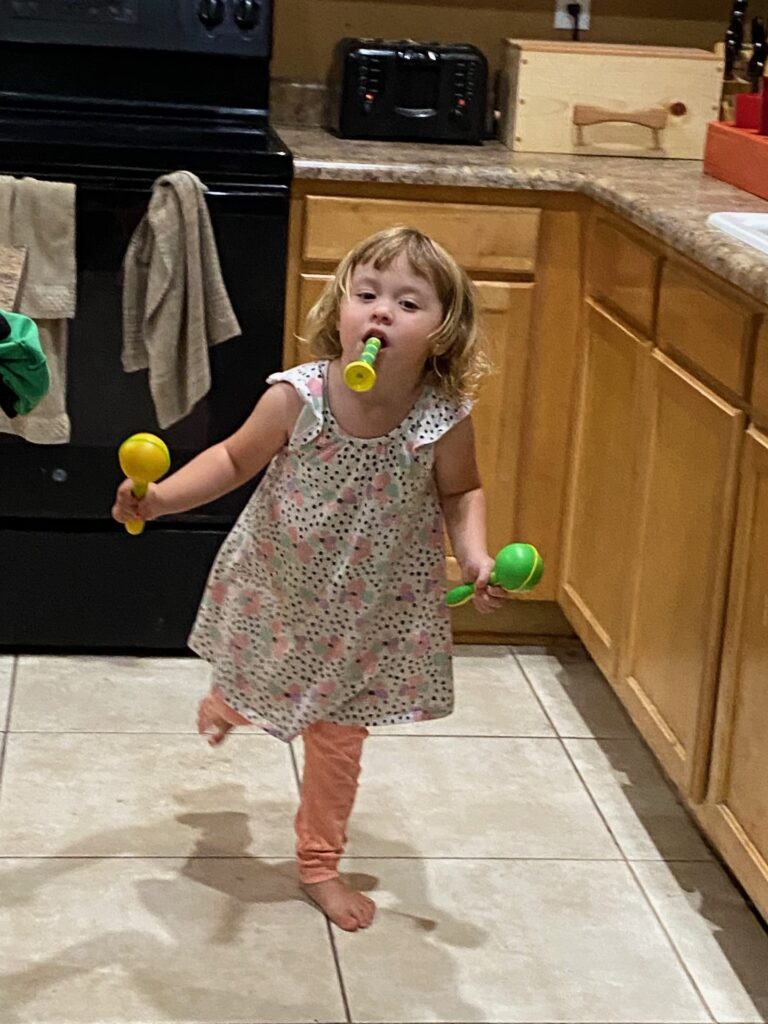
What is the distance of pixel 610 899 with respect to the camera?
2.35 metres

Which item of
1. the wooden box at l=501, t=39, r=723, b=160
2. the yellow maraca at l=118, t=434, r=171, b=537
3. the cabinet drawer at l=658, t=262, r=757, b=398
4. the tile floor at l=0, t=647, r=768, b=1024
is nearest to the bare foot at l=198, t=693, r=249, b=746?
the tile floor at l=0, t=647, r=768, b=1024

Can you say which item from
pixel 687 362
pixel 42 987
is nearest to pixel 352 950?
pixel 42 987

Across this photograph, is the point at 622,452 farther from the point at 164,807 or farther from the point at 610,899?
the point at 164,807

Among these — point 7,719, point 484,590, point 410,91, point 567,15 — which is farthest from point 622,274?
point 7,719

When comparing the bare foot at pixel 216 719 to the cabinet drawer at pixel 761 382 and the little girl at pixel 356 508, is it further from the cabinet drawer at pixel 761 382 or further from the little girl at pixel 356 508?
the cabinet drawer at pixel 761 382

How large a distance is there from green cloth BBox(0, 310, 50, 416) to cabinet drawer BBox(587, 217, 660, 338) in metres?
1.26

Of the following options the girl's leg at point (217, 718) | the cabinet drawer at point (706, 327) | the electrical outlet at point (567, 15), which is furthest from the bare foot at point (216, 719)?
the electrical outlet at point (567, 15)

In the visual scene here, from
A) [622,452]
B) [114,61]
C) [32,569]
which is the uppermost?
[114,61]

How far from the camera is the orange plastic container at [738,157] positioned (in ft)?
9.32

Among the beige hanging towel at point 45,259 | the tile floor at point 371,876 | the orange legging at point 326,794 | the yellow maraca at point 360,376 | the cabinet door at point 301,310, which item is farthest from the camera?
the cabinet door at point 301,310

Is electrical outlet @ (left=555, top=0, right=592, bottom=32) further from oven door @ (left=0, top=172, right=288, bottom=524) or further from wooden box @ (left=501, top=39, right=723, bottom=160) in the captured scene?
oven door @ (left=0, top=172, right=288, bottom=524)

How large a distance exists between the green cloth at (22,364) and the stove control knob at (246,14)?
153cm

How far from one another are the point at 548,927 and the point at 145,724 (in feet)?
2.96

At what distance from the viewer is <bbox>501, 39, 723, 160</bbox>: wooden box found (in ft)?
10.5
